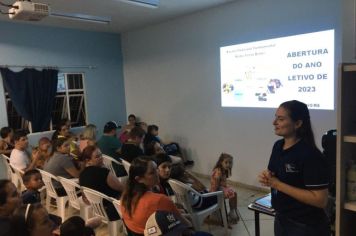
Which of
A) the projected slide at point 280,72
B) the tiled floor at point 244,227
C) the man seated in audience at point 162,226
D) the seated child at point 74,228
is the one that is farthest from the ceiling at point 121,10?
the man seated in audience at point 162,226

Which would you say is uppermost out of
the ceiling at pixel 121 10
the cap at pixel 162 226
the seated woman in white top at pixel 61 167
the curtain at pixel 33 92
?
the ceiling at pixel 121 10

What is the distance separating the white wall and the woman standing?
2293 mm

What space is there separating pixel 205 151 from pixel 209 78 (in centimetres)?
124

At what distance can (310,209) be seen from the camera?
1359 millimetres

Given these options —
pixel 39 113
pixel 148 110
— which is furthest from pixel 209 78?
pixel 39 113

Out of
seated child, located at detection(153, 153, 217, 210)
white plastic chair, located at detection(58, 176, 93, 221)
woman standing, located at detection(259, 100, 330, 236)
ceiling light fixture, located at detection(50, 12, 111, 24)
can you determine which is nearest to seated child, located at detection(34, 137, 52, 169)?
white plastic chair, located at detection(58, 176, 93, 221)

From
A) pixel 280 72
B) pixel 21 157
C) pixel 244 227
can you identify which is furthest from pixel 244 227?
pixel 21 157

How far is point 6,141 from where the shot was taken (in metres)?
4.49

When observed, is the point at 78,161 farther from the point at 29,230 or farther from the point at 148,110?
the point at 148,110

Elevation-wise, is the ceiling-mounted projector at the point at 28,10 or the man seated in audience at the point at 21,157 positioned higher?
the ceiling-mounted projector at the point at 28,10

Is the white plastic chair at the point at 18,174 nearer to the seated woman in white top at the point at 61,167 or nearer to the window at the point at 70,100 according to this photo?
the seated woman in white top at the point at 61,167

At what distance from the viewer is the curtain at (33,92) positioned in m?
5.03

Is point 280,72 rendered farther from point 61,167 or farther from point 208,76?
point 61,167

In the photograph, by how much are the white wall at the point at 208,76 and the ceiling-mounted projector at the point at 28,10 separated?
2669 millimetres
